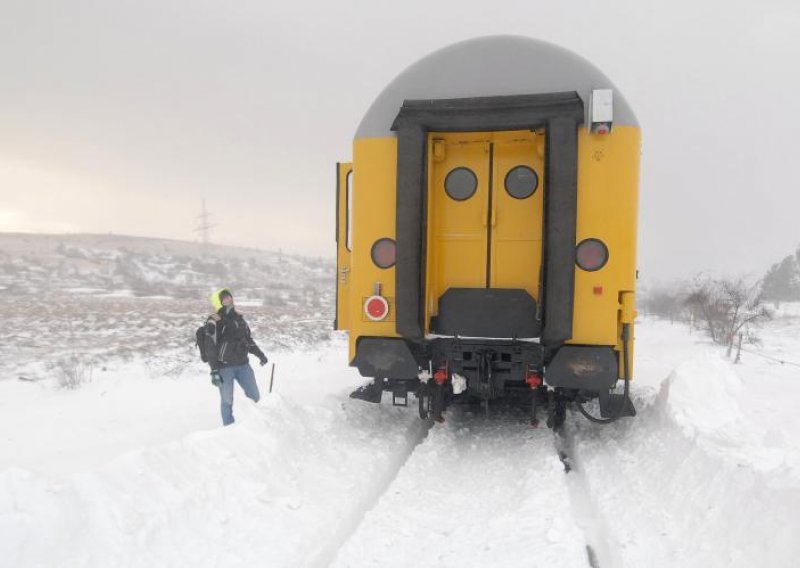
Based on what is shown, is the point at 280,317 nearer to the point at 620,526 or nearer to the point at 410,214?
the point at 410,214

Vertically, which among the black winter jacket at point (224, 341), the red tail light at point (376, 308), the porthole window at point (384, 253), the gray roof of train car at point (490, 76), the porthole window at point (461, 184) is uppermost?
the gray roof of train car at point (490, 76)

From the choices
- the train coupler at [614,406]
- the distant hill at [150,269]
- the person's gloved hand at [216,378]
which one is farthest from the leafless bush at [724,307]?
the distant hill at [150,269]

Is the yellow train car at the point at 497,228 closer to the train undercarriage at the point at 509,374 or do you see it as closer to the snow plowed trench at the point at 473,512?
the train undercarriage at the point at 509,374

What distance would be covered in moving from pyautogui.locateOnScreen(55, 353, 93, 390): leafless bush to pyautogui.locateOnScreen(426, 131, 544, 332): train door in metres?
7.29

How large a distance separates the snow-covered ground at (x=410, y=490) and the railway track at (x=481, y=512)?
0.01 metres

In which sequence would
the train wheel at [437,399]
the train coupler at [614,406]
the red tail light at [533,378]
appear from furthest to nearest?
1. the train wheel at [437,399]
2. the train coupler at [614,406]
3. the red tail light at [533,378]

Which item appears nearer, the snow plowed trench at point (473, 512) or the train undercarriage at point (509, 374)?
the snow plowed trench at point (473, 512)

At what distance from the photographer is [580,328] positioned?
16.2 feet

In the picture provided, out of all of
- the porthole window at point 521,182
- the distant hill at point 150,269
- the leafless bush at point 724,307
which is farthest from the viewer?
the distant hill at point 150,269

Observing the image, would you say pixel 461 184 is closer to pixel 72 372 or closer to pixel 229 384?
pixel 229 384

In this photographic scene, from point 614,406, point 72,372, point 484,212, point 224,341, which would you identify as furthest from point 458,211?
point 72,372

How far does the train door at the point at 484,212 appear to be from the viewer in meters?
5.23

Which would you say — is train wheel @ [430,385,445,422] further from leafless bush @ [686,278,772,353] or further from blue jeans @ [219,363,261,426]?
leafless bush @ [686,278,772,353]

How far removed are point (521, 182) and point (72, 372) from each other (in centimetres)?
853
